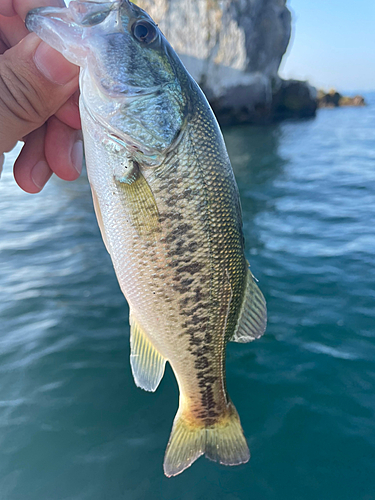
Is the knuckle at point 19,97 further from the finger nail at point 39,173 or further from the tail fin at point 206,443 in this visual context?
the tail fin at point 206,443

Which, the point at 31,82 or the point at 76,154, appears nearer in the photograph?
the point at 31,82

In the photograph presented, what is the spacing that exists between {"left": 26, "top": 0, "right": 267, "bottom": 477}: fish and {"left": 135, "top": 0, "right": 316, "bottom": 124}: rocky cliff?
28319 millimetres

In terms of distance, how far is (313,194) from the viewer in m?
10.6

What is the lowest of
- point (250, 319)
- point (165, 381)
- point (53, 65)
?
point (165, 381)

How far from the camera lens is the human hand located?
1798 mm

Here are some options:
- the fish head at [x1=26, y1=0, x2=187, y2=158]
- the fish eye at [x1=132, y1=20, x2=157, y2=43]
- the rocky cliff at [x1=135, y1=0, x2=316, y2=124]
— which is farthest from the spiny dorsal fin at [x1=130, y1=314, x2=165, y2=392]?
the rocky cliff at [x1=135, y1=0, x2=316, y2=124]

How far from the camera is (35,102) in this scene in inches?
77.9

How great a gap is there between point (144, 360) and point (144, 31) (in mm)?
1809

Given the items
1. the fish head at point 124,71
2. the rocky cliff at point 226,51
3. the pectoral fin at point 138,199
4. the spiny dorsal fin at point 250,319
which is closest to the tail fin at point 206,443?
the spiny dorsal fin at point 250,319

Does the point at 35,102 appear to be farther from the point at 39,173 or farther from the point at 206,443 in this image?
the point at 206,443

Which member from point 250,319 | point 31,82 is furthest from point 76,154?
point 250,319

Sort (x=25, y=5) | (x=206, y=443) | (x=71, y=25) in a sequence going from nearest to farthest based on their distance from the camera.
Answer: (x=71, y=25), (x=25, y=5), (x=206, y=443)

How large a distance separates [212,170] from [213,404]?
57.8 inches

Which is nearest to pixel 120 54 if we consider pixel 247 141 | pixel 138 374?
pixel 138 374
